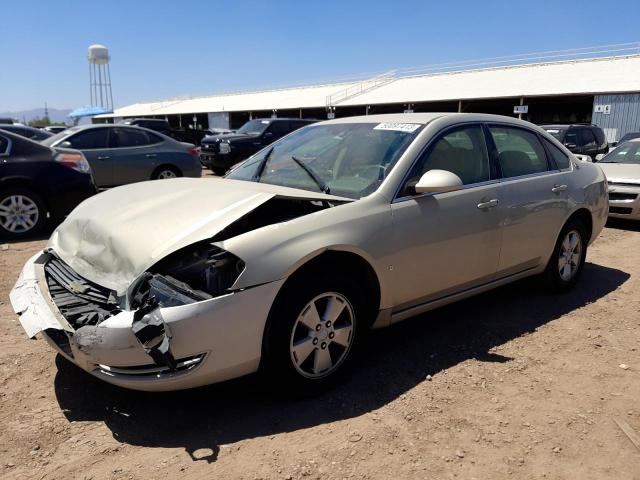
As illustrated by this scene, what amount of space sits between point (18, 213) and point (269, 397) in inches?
221

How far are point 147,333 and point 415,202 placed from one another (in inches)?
76.0

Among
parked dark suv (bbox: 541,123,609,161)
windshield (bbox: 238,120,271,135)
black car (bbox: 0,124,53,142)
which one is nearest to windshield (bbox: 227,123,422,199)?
parked dark suv (bbox: 541,123,609,161)

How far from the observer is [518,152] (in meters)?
4.50

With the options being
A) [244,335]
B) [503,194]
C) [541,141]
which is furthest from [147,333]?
[541,141]

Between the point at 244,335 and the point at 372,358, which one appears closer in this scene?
the point at 244,335

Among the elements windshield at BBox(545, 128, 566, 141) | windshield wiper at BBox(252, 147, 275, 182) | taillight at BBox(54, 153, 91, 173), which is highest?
windshield at BBox(545, 128, 566, 141)

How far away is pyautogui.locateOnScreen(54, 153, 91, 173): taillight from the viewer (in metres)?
7.40

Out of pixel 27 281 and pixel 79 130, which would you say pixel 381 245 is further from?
pixel 79 130

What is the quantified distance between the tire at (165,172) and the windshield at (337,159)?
6871mm

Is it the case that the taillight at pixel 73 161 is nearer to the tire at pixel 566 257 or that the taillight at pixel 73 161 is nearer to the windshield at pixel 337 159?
the windshield at pixel 337 159

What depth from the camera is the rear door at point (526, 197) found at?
13.7 feet

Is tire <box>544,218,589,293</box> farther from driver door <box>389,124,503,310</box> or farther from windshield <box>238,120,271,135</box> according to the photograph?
windshield <box>238,120,271,135</box>

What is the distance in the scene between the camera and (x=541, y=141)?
480cm

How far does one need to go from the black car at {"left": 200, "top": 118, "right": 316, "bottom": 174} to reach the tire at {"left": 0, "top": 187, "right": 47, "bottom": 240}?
7763mm
